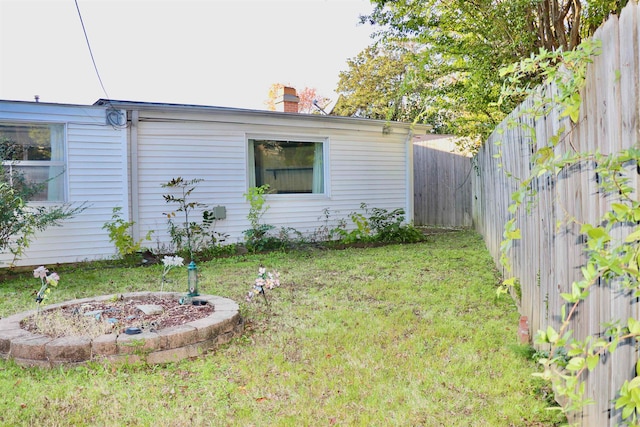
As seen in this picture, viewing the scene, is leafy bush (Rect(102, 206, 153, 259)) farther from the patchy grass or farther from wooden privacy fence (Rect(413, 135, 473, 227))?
wooden privacy fence (Rect(413, 135, 473, 227))

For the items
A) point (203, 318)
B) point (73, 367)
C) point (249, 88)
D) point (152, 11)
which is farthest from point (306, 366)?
point (249, 88)

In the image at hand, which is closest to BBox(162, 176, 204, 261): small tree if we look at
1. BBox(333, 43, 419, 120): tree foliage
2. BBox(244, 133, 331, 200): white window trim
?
BBox(244, 133, 331, 200): white window trim

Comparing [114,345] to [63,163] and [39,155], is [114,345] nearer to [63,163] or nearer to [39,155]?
[63,163]

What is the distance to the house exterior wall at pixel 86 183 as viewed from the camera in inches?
278

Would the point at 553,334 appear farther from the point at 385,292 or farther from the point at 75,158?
the point at 75,158

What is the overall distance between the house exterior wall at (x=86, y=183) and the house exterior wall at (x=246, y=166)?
0.38 meters

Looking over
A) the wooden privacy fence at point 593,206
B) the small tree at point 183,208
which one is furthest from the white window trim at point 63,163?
the wooden privacy fence at point 593,206

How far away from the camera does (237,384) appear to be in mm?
2811

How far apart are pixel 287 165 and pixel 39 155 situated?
169 inches

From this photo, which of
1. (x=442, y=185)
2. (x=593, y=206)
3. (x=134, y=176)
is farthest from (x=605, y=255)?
(x=442, y=185)

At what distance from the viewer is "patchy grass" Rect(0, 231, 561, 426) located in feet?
7.86

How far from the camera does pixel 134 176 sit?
302 inches

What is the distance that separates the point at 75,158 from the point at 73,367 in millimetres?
5152

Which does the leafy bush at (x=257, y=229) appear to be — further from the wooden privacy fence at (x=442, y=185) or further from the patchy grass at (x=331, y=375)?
the wooden privacy fence at (x=442, y=185)
